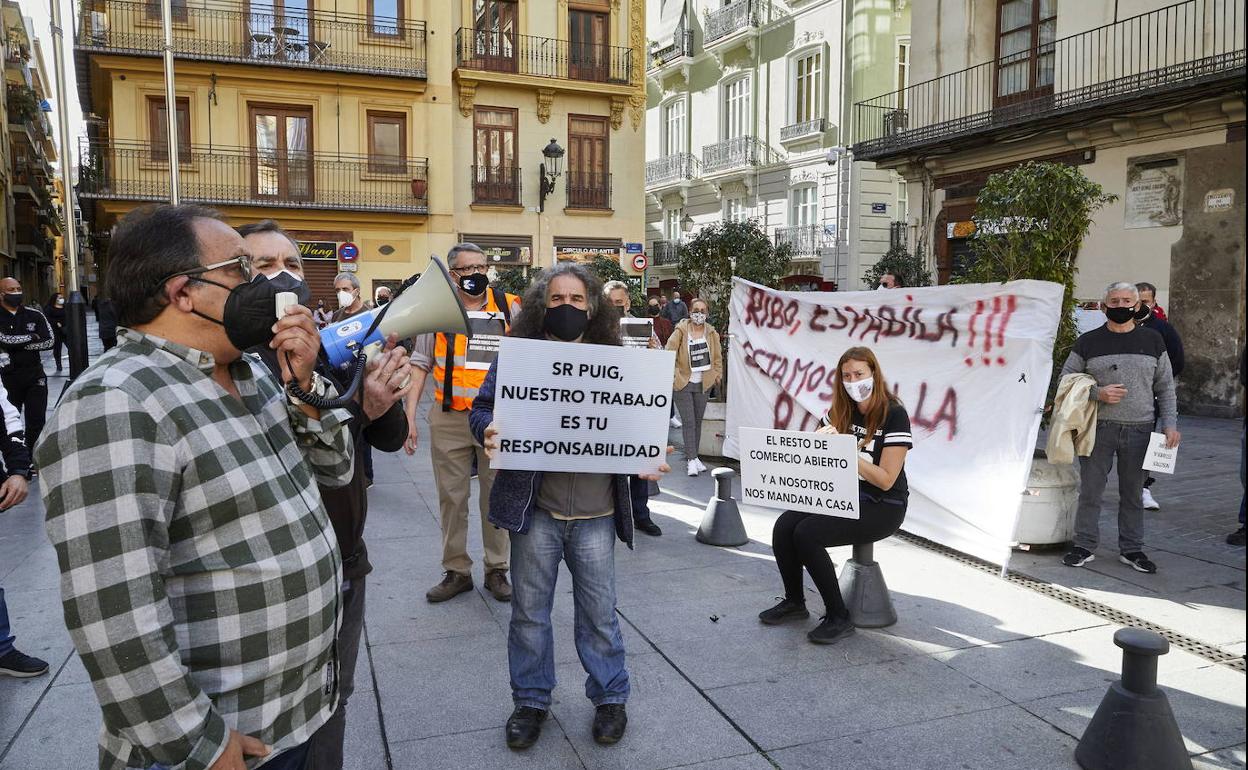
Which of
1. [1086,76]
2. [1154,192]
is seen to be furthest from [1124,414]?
[1086,76]

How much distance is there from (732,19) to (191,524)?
109 ft

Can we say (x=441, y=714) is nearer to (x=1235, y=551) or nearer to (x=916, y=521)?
(x=916, y=521)

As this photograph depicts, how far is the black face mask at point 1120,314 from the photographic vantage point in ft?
19.7

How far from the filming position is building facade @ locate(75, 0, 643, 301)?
23891 mm

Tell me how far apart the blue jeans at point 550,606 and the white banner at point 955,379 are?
2.20 metres

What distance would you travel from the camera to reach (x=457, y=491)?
523cm

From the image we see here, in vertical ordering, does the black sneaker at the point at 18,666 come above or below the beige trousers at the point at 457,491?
below

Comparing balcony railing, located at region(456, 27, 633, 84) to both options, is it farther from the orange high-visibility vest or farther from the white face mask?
the white face mask

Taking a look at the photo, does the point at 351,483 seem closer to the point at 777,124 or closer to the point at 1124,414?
the point at 1124,414

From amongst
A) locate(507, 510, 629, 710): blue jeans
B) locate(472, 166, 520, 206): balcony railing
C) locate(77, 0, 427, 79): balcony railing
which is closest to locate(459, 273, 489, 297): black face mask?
locate(507, 510, 629, 710): blue jeans

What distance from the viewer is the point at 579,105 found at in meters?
27.8

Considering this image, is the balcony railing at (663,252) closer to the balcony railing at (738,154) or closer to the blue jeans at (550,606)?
the balcony railing at (738,154)

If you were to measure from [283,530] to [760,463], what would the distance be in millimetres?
3437

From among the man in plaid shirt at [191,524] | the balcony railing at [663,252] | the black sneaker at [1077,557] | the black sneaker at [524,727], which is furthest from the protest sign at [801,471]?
the balcony railing at [663,252]
